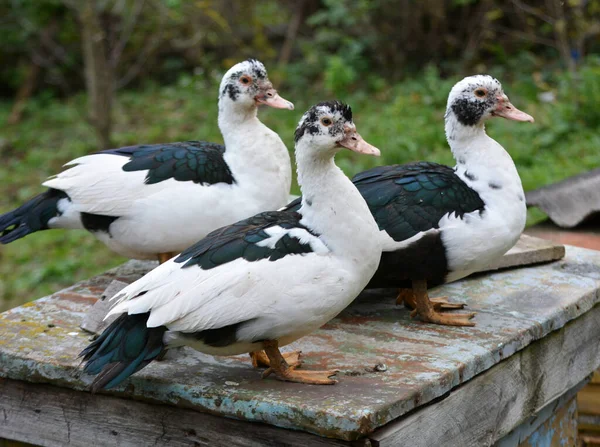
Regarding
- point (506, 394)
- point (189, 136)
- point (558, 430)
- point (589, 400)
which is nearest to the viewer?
point (506, 394)

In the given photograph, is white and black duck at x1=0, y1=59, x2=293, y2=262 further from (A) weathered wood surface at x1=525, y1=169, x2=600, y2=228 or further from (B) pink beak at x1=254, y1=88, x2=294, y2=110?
(A) weathered wood surface at x1=525, y1=169, x2=600, y2=228

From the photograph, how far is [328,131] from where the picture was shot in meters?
2.75

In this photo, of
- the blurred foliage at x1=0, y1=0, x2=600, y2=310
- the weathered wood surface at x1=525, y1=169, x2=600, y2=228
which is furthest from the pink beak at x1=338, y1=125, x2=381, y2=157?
the blurred foliage at x1=0, y1=0, x2=600, y2=310

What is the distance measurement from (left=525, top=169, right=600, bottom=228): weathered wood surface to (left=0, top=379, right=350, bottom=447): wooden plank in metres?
2.53

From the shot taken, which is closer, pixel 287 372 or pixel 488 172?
pixel 287 372

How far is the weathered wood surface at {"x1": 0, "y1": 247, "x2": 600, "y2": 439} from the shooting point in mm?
2555

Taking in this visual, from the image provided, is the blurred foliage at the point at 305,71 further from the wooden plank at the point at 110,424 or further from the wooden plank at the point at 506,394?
the wooden plank at the point at 110,424

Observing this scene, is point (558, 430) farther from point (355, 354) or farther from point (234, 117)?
point (234, 117)

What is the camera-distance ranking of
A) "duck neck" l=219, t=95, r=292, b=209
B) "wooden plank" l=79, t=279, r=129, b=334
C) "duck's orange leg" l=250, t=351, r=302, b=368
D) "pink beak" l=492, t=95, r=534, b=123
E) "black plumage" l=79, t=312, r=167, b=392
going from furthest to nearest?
"duck neck" l=219, t=95, r=292, b=209, "pink beak" l=492, t=95, r=534, b=123, "wooden plank" l=79, t=279, r=129, b=334, "duck's orange leg" l=250, t=351, r=302, b=368, "black plumage" l=79, t=312, r=167, b=392

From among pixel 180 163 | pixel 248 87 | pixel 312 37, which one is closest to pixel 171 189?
pixel 180 163

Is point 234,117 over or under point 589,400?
over

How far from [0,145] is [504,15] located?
4.88 meters

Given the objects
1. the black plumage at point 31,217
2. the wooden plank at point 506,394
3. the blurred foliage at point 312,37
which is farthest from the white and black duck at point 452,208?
the blurred foliage at point 312,37

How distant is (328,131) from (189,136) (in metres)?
5.18
